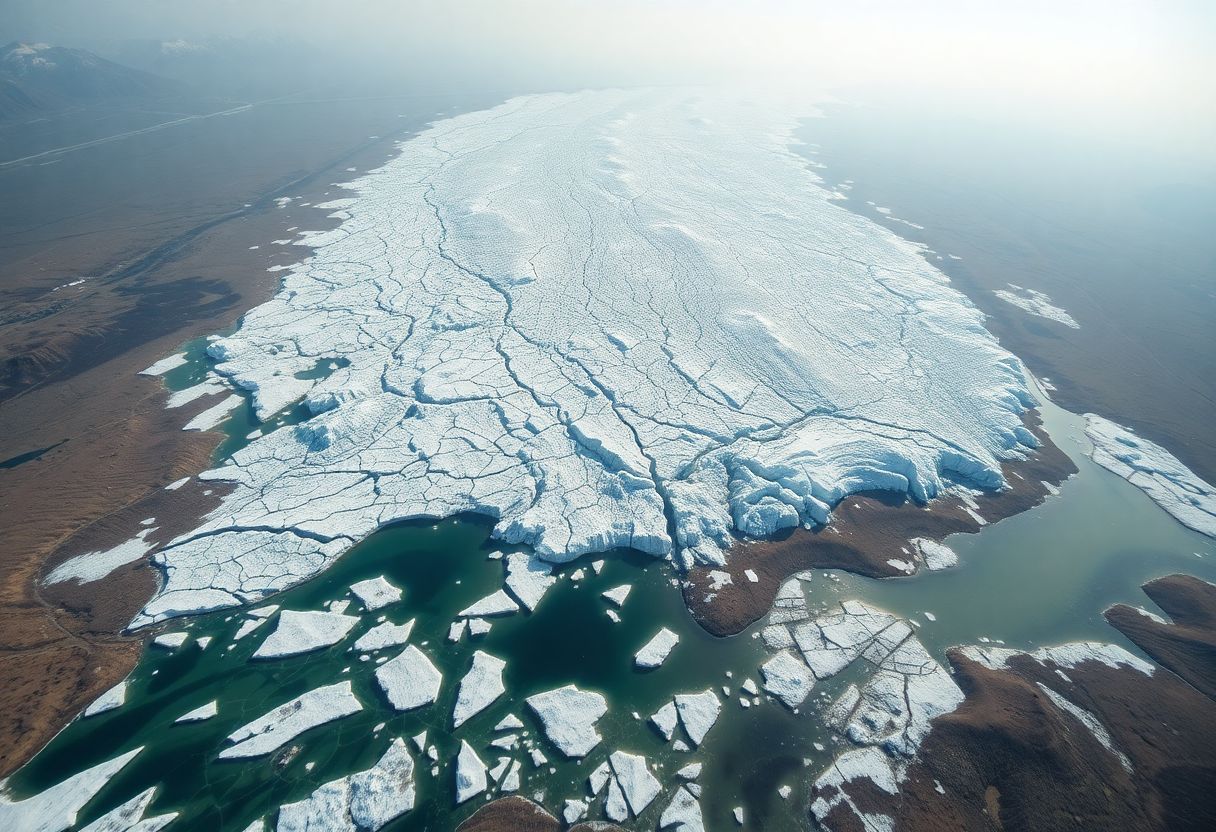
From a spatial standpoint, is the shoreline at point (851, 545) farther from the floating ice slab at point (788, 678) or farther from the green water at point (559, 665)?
the floating ice slab at point (788, 678)

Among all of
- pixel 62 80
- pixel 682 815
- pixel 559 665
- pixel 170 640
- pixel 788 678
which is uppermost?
pixel 62 80

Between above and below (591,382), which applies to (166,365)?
below

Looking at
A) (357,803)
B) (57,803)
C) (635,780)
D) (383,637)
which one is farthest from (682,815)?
(57,803)

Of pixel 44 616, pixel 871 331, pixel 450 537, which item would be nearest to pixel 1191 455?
pixel 871 331

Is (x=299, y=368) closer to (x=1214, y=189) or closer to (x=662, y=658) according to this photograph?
(x=662, y=658)

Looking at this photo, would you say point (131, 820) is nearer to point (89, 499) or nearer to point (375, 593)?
point (375, 593)
